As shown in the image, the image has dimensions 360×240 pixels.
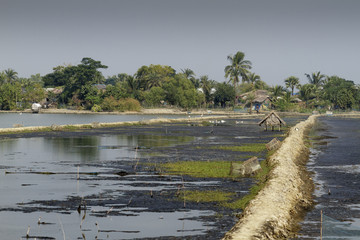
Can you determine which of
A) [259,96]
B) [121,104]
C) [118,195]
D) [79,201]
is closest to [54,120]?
[121,104]

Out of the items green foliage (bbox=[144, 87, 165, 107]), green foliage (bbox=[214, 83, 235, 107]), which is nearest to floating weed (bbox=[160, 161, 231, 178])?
green foliage (bbox=[144, 87, 165, 107])

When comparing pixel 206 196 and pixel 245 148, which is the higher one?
pixel 245 148

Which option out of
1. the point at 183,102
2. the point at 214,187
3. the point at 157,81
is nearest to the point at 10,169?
the point at 214,187

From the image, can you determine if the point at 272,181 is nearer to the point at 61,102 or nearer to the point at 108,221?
the point at 108,221

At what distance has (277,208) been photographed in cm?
1550

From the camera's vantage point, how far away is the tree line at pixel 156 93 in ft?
508

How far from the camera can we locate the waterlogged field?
1416 cm

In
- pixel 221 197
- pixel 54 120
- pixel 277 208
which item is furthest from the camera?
pixel 54 120

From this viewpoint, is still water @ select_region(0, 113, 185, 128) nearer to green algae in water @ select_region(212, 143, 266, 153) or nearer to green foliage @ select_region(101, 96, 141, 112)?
green foliage @ select_region(101, 96, 141, 112)

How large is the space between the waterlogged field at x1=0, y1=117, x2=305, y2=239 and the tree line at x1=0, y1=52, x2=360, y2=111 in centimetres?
12254

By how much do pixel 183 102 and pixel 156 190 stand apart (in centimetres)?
13579

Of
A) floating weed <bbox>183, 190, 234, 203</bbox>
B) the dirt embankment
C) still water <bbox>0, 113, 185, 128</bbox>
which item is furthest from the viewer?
Result: still water <bbox>0, 113, 185, 128</bbox>

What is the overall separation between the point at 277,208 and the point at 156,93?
140 m

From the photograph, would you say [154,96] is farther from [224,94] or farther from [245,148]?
[245,148]
